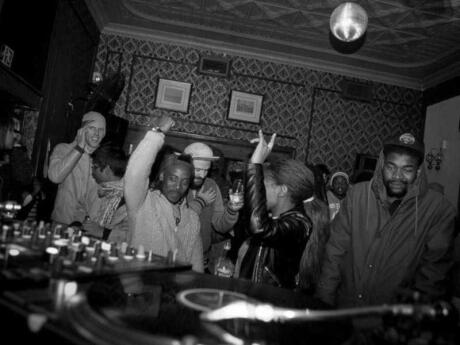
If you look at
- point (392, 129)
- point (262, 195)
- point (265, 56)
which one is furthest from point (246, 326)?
point (392, 129)

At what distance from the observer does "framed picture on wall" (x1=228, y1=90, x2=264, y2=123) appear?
6957mm

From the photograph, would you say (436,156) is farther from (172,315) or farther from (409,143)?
(172,315)

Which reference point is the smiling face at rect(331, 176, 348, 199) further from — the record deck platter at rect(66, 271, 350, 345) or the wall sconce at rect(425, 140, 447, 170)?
the record deck platter at rect(66, 271, 350, 345)

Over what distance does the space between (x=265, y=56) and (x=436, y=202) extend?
5.07 meters

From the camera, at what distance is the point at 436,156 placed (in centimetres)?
677


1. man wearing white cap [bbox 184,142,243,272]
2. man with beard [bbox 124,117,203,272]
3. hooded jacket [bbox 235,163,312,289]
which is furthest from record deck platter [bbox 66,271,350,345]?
man wearing white cap [bbox 184,142,243,272]

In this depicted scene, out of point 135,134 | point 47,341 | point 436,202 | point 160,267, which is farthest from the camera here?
point 135,134

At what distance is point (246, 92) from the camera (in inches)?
275

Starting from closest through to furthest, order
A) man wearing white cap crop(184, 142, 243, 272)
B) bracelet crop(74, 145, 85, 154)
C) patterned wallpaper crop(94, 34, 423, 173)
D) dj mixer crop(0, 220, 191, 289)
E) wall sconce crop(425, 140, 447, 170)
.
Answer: dj mixer crop(0, 220, 191, 289) < man wearing white cap crop(184, 142, 243, 272) < bracelet crop(74, 145, 85, 154) < wall sconce crop(425, 140, 447, 170) < patterned wallpaper crop(94, 34, 423, 173)

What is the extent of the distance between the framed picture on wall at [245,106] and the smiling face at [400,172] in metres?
4.66

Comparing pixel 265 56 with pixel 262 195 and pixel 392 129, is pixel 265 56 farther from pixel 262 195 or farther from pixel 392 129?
pixel 262 195

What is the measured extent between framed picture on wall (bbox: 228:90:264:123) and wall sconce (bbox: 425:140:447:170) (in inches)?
120

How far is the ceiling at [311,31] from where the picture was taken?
5.28 metres

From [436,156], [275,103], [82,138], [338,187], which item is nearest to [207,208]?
[82,138]
